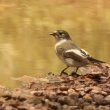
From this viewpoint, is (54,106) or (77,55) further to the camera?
(77,55)

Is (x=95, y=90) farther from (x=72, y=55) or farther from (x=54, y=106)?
(x=54, y=106)

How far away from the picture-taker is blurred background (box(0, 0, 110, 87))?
10422 millimetres

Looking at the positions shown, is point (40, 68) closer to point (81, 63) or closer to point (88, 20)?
point (81, 63)

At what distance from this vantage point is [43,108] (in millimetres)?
6465

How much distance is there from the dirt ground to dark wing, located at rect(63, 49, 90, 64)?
1.10ft

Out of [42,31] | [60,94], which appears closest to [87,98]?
[60,94]

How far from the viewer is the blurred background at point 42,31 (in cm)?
1042

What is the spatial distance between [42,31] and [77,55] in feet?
21.3

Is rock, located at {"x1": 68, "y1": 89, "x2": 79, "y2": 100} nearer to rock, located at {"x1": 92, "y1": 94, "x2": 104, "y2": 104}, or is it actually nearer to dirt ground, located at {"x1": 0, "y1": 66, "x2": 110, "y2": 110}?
dirt ground, located at {"x1": 0, "y1": 66, "x2": 110, "y2": 110}

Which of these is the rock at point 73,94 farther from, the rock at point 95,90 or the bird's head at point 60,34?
the bird's head at point 60,34

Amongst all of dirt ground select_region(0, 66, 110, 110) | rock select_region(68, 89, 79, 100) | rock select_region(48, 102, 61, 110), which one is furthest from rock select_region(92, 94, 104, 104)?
rock select_region(48, 102, 61, 110)

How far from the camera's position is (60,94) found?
735 cm

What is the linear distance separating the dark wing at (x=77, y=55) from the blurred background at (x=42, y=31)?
0.97 m

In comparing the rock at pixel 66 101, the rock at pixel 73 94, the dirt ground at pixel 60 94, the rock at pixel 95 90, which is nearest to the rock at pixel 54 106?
the dirt ground at pixel 60 94
